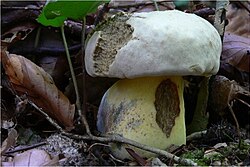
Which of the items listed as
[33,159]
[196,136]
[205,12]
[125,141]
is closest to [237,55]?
[205,12]

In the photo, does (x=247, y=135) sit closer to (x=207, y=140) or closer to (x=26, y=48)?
(x=207, y=140)

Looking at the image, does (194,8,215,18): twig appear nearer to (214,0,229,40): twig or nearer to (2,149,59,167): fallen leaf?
(214,0,229,40): twig

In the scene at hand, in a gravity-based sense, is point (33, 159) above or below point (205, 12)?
below

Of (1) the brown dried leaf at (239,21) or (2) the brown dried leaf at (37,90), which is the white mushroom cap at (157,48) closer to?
(2) the brown dried leaf at (37,90)

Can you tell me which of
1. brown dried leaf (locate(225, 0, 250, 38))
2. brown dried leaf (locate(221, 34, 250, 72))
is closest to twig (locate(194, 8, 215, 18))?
brown dried leaf (locate(221, 34, 250, 72))

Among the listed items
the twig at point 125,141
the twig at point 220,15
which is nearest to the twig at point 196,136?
the twig at point 125,141

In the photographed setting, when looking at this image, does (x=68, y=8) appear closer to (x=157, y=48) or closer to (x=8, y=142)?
(x=157, y=48)
